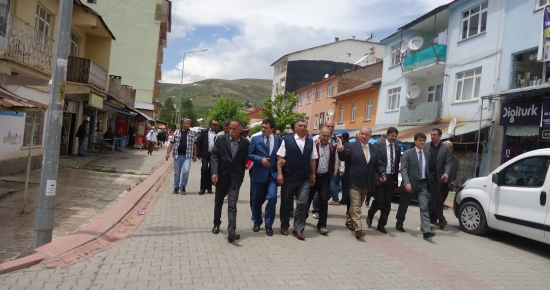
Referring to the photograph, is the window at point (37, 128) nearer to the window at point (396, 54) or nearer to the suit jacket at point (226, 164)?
the suit jacket at point (226, 164)

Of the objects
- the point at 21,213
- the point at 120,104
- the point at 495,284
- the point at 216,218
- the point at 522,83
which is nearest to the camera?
the point at 495,284

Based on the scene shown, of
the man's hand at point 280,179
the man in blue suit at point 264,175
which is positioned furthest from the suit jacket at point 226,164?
the man's hand at point 280,179

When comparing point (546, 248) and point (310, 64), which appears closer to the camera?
point (546, 248)

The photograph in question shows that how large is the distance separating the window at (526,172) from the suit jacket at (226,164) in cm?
456

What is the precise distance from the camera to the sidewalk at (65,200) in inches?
217

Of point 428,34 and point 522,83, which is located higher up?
point 428,34

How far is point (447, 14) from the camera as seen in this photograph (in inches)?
786

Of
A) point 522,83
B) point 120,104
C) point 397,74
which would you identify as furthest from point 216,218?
point 397,74

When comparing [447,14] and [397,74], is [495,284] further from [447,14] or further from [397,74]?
[397,74]

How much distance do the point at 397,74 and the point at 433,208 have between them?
58.4 ft

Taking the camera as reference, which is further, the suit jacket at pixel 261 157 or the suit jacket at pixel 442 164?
the suit jacket at pixel 442 164

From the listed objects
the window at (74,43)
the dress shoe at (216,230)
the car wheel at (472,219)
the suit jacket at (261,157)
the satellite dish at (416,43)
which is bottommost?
the dress shoe at (216,230)

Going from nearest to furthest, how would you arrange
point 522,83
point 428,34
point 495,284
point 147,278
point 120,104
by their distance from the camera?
point 147,278
point 495,284
point 522,83
point 120,104
point 428,34

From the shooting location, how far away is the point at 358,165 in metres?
6.70
